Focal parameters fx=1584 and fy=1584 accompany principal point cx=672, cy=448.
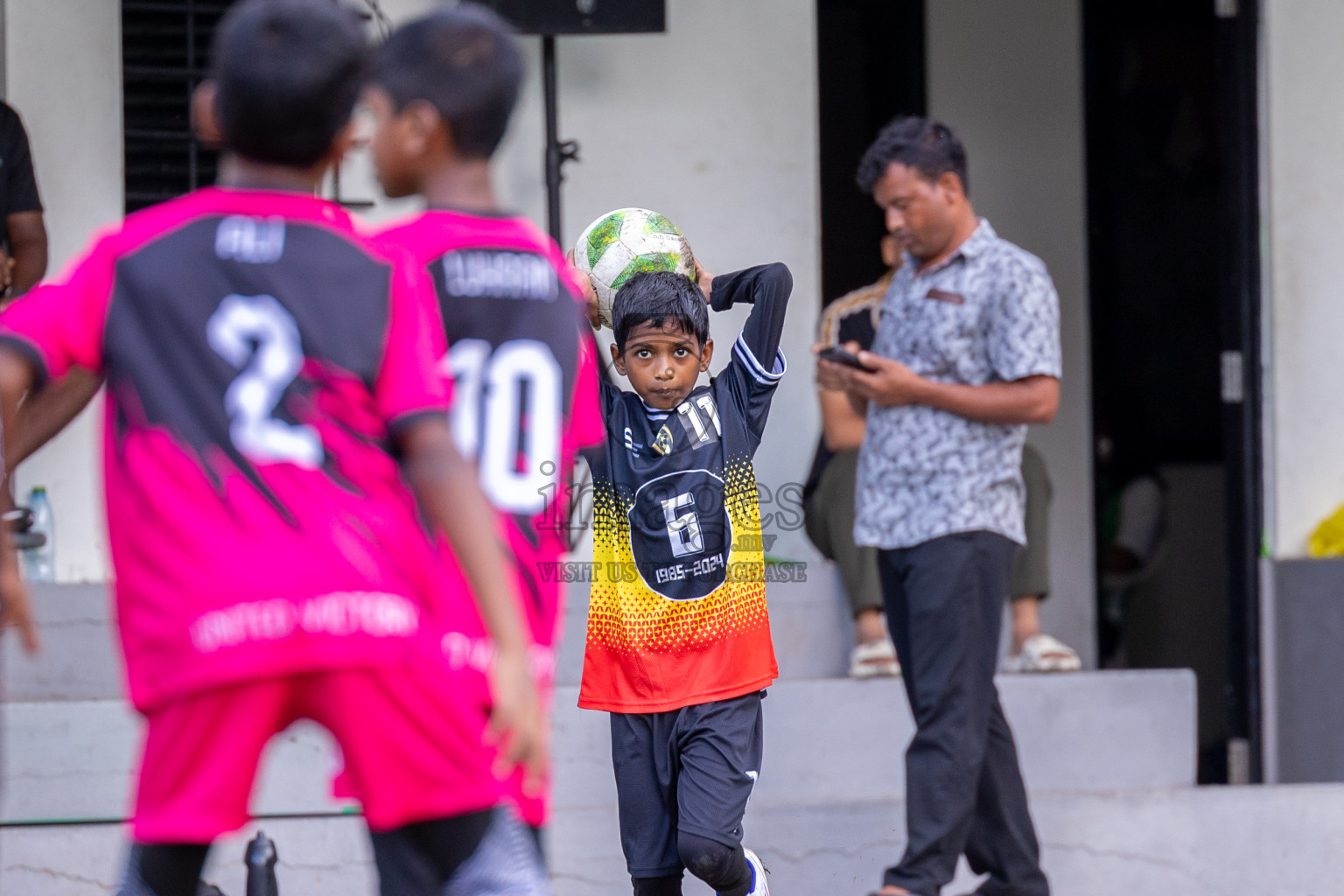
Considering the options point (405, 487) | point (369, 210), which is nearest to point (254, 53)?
point (405, 487)

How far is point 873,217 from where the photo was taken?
25.2 feet

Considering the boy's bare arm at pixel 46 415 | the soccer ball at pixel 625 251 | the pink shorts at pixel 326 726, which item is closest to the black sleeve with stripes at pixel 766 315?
the soccer ball at pixel 625 251

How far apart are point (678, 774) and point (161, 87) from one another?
3260 mm

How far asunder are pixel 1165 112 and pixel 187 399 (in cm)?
655

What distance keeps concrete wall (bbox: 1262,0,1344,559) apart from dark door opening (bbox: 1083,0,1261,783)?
1564 millimetres

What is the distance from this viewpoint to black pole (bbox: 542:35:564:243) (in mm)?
5426

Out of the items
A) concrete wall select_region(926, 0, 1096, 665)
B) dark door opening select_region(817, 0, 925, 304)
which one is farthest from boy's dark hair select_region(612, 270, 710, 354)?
dark door opening select_region(817, 0, 925, 304)

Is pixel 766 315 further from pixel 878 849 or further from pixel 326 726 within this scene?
pixel 326 726

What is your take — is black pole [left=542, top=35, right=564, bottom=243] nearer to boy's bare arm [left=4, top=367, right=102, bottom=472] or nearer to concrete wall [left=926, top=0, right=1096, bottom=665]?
concrete wall [left=926, top=0, right=1096, bottom=665]

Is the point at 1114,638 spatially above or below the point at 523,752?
below

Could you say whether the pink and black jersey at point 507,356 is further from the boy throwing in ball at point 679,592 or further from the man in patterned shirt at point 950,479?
the man in patterned shirt at point 950,479

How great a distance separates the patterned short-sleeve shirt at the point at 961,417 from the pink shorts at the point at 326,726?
2.28m

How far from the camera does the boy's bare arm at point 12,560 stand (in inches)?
72.2

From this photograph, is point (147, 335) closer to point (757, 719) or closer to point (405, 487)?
point (405, 487)
